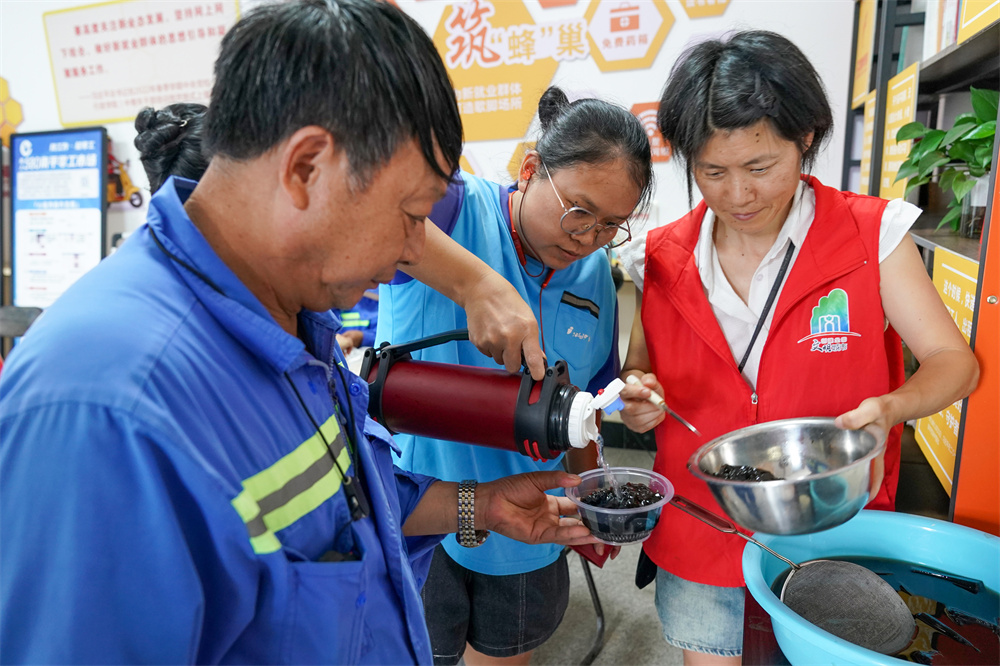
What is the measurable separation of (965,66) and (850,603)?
1.79 m

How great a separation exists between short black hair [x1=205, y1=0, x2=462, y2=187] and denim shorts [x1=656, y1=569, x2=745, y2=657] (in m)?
1.15

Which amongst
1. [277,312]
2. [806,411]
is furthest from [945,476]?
[277,312]

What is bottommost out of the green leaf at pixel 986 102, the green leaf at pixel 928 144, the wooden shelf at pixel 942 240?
the wooden shelf at pixel 942 240

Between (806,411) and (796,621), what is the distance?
51cm

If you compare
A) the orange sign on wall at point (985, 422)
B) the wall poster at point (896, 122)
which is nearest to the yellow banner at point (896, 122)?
the wall poster at point (896, 122)

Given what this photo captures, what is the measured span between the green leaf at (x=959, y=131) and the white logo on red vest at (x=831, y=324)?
80 cm

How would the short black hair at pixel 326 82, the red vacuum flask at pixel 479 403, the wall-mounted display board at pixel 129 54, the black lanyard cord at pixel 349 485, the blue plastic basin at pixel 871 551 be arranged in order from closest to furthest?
the short black hair at pixel 326 82
the black lanyard cord at pixel 349 485
the blue plastic basin at pixel 871 551
the red vacuum flask at pixel 479 403
the wall-mounted display board at pixel 129 54

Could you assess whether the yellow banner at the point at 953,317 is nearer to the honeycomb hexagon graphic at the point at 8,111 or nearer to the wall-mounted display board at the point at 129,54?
the wall-mounted display board at the point at 129,54

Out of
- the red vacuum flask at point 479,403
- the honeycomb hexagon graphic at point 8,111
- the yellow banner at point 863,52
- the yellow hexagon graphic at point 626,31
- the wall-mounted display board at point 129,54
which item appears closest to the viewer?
the red vacuum flask at point 479,403

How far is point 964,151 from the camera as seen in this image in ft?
5.70

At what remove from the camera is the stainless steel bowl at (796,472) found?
0.92 metres

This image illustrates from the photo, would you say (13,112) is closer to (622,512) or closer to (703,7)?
(703,7)

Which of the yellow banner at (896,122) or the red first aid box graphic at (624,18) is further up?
the red first aid box graphic at (624,18)

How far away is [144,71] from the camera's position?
4.67m
